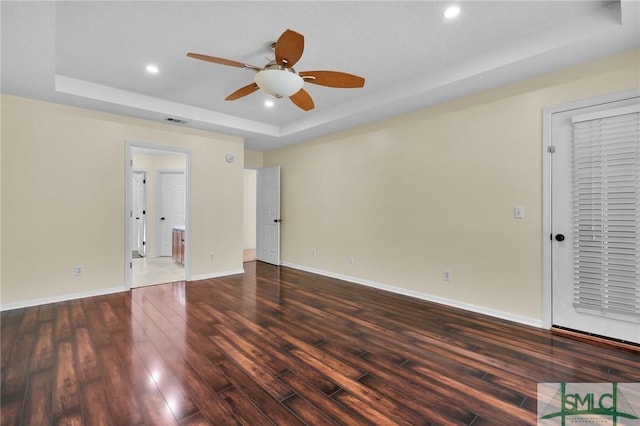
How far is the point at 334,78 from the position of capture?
255 cm

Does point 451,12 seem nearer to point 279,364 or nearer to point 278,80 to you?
point 278,80

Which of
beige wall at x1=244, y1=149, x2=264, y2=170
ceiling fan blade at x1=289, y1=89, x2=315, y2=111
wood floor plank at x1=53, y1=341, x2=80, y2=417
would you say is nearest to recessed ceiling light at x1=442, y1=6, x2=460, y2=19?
ceiling fan blade at x1=289, y1=89, x2=315, y2=111

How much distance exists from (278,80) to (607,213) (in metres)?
3.14

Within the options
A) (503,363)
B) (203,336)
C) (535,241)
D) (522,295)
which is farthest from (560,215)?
(203,336)

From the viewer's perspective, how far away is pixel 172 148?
4738 millimetres

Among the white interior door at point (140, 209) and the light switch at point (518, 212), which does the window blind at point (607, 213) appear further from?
the white interior door at point (140, 209)

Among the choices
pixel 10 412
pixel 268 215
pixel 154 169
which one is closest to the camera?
pixel 10 412

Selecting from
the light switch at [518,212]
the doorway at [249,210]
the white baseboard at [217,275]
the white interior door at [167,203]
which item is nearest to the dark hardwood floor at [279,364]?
the light switch at [518,212]

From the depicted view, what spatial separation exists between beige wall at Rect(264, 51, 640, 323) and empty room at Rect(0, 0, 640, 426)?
23 millimetres

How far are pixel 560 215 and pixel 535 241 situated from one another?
→ 0.34 metres

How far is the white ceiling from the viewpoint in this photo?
224 centimetres

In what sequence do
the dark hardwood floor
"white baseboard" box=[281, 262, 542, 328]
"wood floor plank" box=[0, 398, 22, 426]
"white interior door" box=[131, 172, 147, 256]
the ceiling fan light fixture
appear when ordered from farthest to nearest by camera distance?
"white interior door" box=[131, 172, 147, 256] → "white baseboard" box=[281, 262, 542, 328] → the ceiling fan light fixture → the dark hardwood floor → "wood floor plank" box=[0, 398, 22, 426]

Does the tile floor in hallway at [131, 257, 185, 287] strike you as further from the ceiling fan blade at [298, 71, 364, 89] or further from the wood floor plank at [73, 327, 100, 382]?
the ceiling fan blade at [298, 71, 364, 89]

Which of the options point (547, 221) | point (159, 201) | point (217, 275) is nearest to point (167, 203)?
point (159, 201)
